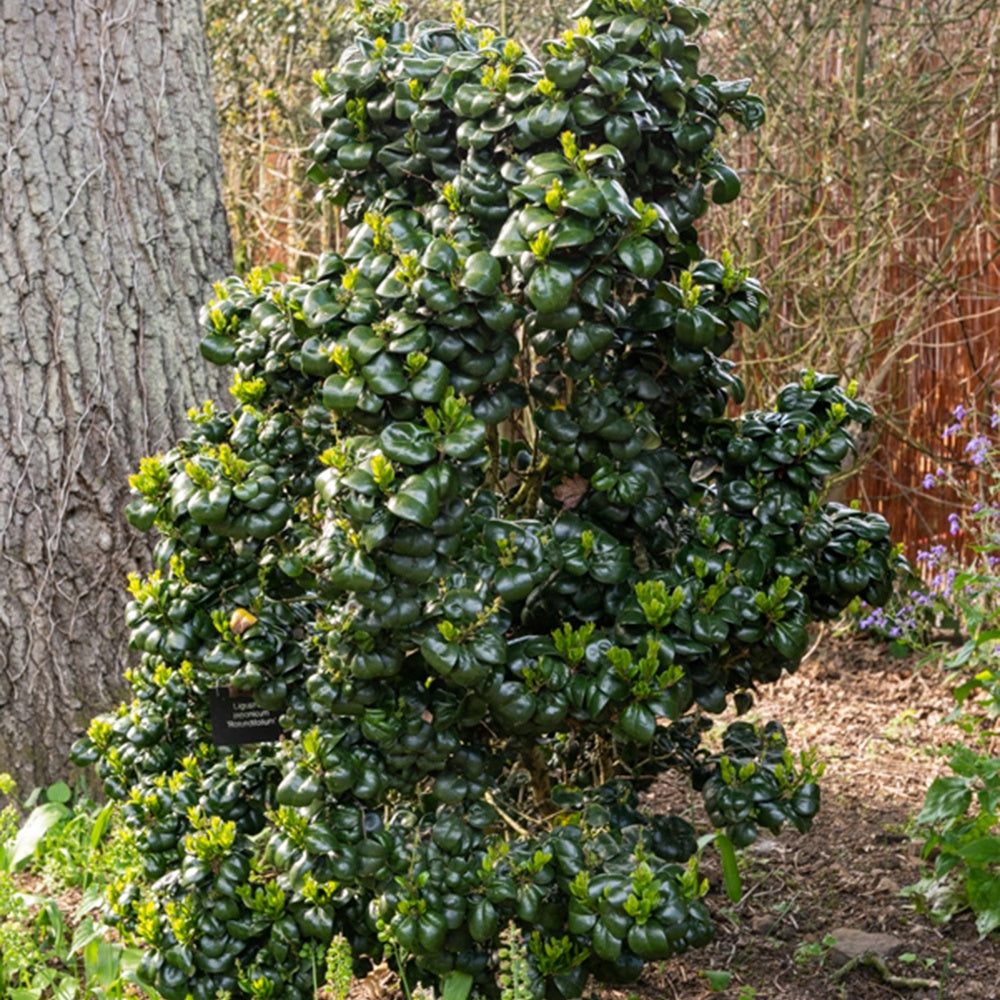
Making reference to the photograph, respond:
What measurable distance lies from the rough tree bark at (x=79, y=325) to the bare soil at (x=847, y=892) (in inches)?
75.5

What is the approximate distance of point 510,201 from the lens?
6.82ft

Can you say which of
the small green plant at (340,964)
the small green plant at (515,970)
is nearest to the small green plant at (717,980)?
the small green plant at (515,970)

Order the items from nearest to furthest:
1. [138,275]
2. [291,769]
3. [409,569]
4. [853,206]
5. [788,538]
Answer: [409,569]
[291,769]
[788,538]
[138,275]
[853,206]

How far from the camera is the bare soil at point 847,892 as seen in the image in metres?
2.71

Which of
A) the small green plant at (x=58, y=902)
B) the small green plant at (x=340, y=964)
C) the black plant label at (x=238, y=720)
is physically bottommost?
the small green plant at (x=58, y=902)

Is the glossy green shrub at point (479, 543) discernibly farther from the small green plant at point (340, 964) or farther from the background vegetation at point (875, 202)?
the background vegetation at point (875, 202)

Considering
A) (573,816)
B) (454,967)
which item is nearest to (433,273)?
(573,816)

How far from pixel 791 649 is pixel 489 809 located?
2.11 feet

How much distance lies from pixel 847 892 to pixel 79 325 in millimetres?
2696

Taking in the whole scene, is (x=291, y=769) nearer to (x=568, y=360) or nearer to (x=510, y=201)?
(x=568, y=360)

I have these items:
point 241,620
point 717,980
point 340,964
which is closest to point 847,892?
point 717,980

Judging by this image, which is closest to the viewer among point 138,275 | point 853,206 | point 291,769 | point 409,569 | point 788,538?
point 409,569

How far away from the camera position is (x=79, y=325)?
3484mm

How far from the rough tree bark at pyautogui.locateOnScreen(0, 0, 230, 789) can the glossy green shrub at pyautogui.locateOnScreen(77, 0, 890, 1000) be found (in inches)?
42.2
